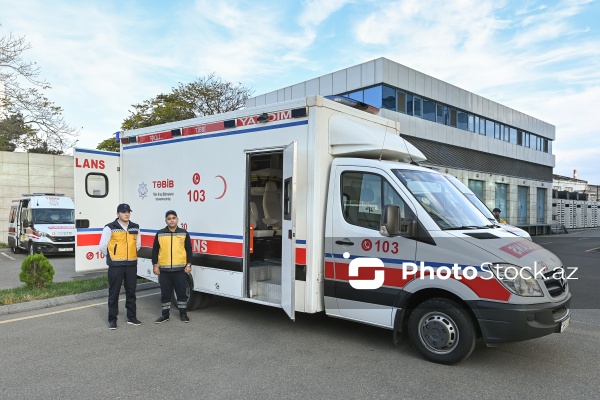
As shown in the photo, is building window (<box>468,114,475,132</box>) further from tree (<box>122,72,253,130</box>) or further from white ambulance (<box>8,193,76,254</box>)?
white ambulance (<box>8,193,76,254</box>)

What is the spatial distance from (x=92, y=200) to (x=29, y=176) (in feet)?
52.7

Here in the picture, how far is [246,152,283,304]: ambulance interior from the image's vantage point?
6.22m

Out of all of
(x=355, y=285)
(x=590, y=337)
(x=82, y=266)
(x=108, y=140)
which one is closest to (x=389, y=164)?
(x=355, y=285)

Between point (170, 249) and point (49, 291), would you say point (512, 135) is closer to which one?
point (170, 249)

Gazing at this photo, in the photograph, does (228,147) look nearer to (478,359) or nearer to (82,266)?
(82,266)

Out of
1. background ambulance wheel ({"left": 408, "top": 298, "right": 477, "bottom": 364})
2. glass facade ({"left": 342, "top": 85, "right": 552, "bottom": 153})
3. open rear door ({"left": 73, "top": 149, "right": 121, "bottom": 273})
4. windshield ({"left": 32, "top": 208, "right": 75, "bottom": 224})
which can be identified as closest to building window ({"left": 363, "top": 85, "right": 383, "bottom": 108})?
glass facade ({"left": 342, "top": 85, "right": 552, "bottom": 153})

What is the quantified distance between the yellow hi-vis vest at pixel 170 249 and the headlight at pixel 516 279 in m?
4.20

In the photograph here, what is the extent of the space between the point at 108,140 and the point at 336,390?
33.7 metres

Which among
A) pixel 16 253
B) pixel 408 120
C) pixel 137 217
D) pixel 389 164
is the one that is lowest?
pixel 16 253

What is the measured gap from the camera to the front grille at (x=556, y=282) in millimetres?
4531

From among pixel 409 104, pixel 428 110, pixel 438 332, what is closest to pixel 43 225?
pixel 438 332

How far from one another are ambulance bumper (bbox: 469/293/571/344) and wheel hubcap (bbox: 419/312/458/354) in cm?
32

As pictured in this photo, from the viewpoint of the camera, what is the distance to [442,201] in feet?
17.1

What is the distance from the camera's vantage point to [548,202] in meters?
41.3
